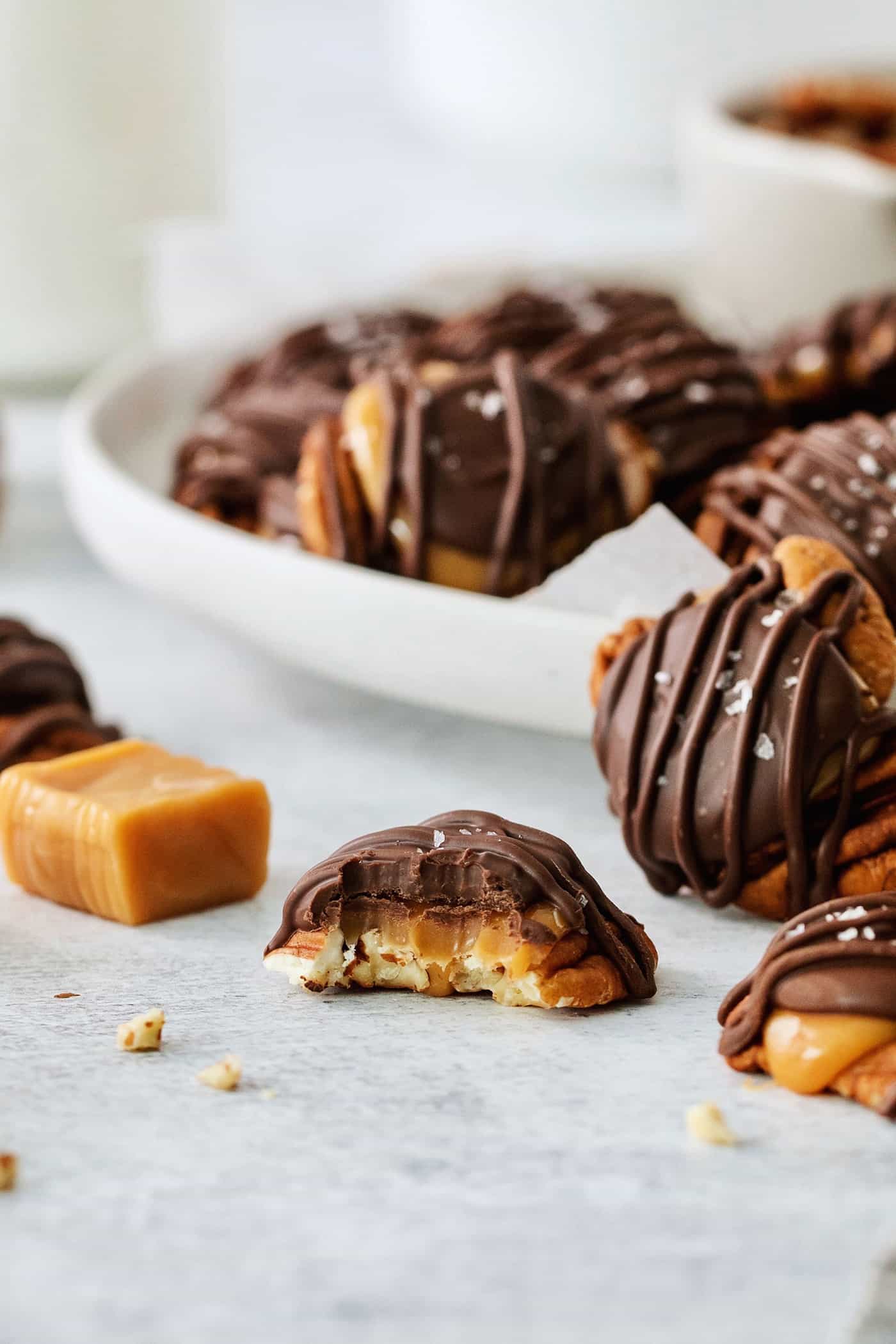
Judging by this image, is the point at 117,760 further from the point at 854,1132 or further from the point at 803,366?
the point at 803,366

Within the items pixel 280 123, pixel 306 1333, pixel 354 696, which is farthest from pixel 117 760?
pixel 280 123

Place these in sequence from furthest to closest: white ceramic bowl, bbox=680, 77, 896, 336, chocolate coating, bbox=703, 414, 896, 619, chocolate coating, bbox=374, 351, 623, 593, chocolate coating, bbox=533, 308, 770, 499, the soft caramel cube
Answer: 1. white ceramic bowl, bbox=680, 77, 896, 336
2. chocolate coating, bbox=533, 308, 770, 499
3. chocolate coating, bbox=374, 351, 623, 593
4. chocolate coating, bbox=703, 414, 896, 619
5. the soft caramel cube

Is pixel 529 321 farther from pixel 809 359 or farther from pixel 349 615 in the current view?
pixel 349 615

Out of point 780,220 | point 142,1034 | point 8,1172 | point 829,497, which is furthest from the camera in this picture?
point 780,220

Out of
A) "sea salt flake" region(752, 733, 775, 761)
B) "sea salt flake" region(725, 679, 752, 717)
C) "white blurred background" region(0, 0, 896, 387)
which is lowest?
"white blurred background" region(0, 0, 896, 387)

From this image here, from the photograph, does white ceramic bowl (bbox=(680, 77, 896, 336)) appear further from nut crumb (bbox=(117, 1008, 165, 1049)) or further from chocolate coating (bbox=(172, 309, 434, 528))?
nut crumb (bbox=(117, 1008, 165, 1049))

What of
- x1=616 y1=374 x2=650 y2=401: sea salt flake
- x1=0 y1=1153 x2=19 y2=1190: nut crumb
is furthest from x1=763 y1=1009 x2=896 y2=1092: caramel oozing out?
x1=616 y1=374 x2=650 y2=401: sea salt flake

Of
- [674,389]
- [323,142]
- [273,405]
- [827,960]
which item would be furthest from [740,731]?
[323,142]
